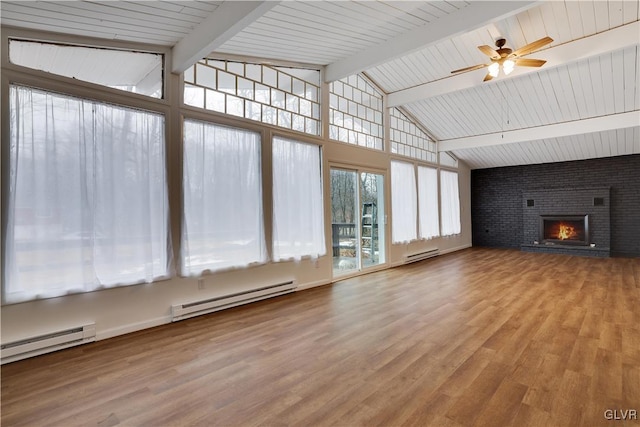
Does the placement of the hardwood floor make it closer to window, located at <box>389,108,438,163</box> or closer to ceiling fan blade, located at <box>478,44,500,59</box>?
ceiling fan blade, located at <box>478,44,500,59</box>

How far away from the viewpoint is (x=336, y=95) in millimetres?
5879

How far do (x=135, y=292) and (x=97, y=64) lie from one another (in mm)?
2324

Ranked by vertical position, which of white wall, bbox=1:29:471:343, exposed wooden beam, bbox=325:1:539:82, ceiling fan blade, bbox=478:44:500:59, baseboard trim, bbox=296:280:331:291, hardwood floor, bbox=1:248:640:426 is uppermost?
exposed wooden beam, bbox=325:1:539:82

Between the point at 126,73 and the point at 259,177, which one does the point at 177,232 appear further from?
the point at 126,73

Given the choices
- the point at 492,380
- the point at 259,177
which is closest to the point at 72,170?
the point at 259,177

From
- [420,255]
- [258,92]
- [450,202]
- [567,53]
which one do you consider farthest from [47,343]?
[450,202]

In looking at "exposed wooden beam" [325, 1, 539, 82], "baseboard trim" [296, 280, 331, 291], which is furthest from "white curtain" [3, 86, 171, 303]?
"exposed wooden beam" [325, 1, 539, 82]

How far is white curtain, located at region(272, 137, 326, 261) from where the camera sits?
4.72 m

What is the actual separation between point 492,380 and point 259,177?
3427mm

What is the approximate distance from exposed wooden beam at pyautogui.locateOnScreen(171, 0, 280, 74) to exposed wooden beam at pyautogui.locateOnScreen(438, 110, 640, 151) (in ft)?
23.1

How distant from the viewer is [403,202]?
7.31 m

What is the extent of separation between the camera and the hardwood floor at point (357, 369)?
1.96 meters

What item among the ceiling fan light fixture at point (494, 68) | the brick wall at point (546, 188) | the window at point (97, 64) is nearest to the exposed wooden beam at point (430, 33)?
the ceiling fan light fixture at point (494, 68)

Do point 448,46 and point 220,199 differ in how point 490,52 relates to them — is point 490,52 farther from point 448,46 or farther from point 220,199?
point 220,199
